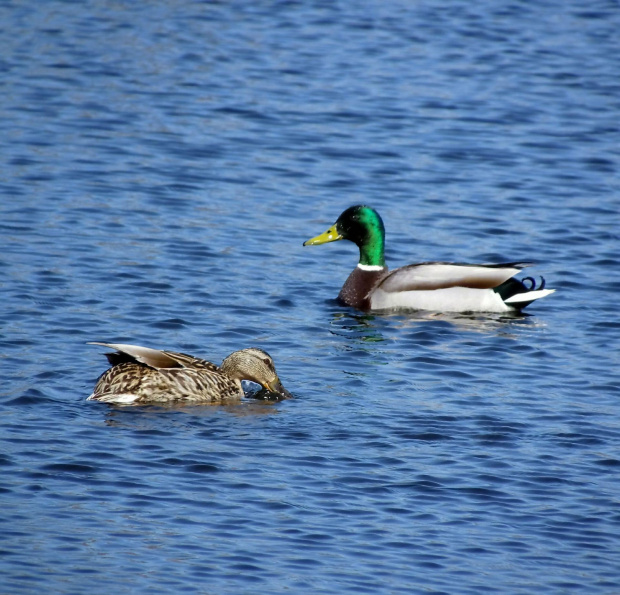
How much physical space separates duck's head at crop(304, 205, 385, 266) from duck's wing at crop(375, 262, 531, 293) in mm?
677

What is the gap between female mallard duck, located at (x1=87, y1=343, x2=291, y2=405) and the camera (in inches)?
380

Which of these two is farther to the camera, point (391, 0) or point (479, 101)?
point (391, 0)

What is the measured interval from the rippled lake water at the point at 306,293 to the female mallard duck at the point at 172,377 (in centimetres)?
15

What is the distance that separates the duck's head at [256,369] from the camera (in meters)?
10.0

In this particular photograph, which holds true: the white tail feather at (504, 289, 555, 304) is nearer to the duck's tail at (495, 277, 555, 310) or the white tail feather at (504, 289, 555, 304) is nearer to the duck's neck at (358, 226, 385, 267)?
the duck's tail at (495, 277, 555, 310)

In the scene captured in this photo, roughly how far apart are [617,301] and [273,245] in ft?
12.7

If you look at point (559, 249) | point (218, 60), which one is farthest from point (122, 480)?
point (218, 60)

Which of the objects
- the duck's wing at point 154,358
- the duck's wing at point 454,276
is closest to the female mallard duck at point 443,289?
the duck's wing at point 454,276

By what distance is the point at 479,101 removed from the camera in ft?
70.4

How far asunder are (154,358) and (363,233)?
4610 mm

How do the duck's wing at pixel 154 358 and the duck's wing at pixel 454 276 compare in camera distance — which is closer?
the duck's wing at pixel 154 358

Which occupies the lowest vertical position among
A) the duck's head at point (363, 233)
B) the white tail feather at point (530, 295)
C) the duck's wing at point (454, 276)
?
the white tail feather at point (530, 295)

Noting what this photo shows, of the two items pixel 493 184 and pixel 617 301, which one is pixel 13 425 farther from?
pixel 493 184

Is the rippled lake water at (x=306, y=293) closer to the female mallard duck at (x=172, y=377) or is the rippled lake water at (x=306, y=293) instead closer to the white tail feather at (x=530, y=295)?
the female mallard duck at (x=172, y=377)
